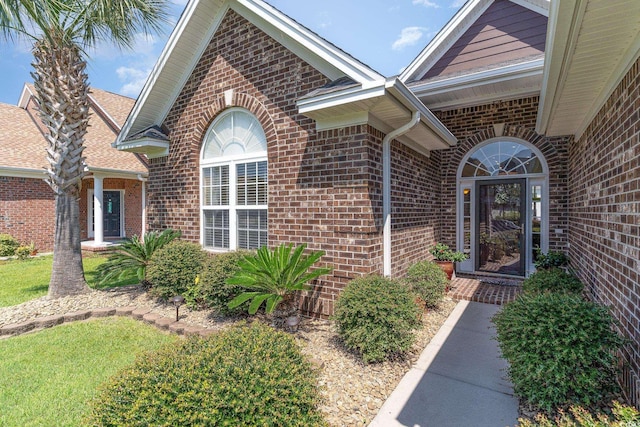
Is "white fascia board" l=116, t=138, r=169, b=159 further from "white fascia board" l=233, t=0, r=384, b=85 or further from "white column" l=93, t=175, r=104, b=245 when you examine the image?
"white column" l=93, t=175, r=104, b=245

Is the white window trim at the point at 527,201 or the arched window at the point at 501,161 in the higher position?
the arched window at the point at 501,161

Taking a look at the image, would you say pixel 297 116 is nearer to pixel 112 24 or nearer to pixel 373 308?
pixel 373 308

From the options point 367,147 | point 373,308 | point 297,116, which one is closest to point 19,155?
point 297,116

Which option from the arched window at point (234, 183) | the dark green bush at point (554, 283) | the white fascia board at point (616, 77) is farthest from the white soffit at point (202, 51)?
the dark green bush at point (554, 283)

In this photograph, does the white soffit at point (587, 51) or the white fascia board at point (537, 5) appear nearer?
the white soffit at point (587, 51)

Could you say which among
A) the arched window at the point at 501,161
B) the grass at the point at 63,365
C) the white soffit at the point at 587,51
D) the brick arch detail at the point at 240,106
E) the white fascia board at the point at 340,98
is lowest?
the grass at the point at 63,365

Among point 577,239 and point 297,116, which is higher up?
point 297,116

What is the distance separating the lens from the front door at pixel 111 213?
53.3 feet

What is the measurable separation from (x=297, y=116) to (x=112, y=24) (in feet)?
15.7

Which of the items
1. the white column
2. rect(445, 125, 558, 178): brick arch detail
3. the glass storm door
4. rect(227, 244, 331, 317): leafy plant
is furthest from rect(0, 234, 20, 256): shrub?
the glass storm door

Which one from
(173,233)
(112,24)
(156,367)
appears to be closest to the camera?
(156,367)

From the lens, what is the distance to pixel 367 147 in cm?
498

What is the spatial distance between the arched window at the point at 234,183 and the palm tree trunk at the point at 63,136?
8.39 feet

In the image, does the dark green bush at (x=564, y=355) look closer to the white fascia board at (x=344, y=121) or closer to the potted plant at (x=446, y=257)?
the white fascia board at (x=344, y=121)
